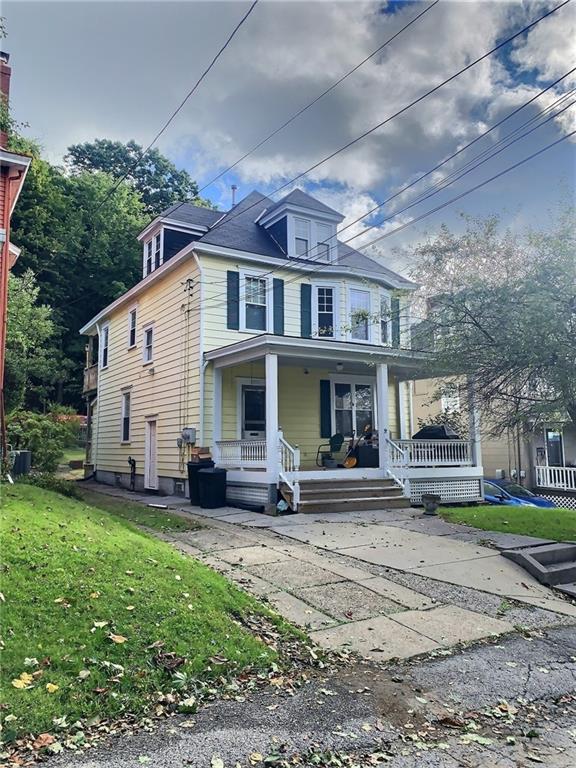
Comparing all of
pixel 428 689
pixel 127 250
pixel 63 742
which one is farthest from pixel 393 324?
pixel 127 250

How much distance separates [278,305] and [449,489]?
22.0 feet

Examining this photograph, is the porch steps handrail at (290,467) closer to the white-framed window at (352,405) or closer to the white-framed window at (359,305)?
the white-framed window at (352,405)

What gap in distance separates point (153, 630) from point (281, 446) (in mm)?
7881

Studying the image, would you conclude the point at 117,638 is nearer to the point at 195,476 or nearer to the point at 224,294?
the point at 195,476

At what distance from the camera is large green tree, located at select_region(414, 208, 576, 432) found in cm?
731

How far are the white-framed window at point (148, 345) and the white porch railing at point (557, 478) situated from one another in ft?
47.6

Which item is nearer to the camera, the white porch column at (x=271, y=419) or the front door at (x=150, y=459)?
the white porch column at (x=271, y=419)

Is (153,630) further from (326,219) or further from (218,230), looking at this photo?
(326,219)

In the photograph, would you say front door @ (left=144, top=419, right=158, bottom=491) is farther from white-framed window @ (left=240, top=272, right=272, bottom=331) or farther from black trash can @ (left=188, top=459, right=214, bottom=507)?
white-framed window @ (left=240, top=272, right=272, bottom=331)

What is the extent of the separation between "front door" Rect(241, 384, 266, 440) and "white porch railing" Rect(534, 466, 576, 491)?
11.3m

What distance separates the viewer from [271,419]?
456 inches

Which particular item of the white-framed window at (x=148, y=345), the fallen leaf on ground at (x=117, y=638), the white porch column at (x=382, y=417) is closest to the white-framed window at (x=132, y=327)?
the white-framed window at (x=148, y=345)

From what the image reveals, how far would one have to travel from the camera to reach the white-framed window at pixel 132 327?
18.1 meters

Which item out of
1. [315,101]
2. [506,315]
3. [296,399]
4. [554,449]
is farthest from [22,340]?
[554,449]
